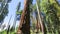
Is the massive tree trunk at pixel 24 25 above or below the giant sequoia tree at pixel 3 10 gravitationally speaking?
below

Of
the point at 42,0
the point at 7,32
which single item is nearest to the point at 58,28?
the point at 42,0

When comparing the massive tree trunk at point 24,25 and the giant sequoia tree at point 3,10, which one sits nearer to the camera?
the massive tree trunk at point 24,25

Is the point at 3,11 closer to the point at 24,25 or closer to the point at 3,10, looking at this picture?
the point at 3,10

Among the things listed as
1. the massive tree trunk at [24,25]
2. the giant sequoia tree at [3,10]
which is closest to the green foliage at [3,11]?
the giant sequoia tree at [3,10]

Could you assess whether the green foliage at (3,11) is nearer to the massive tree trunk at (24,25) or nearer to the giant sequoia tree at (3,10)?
the giant sequoia tree at (3,10)

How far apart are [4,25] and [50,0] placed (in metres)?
2.77

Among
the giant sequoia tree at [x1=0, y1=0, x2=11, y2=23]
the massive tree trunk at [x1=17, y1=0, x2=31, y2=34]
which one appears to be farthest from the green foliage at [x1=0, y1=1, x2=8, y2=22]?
the massive tree trunk at [x1=17, y1=0, x2=31, y2=34]

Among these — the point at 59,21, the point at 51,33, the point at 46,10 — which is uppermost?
the point at 46,10

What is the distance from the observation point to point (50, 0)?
6.69 m

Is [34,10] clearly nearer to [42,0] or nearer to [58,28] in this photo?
[42,0]

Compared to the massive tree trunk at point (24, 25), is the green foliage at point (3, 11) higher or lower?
higher

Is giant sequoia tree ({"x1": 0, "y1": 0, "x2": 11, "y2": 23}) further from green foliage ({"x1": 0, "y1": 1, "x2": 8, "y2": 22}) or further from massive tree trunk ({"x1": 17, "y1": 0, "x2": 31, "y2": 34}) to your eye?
massive tree trunk ({"x1": 17, "y1": 0, "x2": 31, "y2": 34})

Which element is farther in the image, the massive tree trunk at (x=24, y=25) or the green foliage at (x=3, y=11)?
the green foliage at (x=3, y=11)

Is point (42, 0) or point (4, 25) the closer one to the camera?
point (42, 0)
